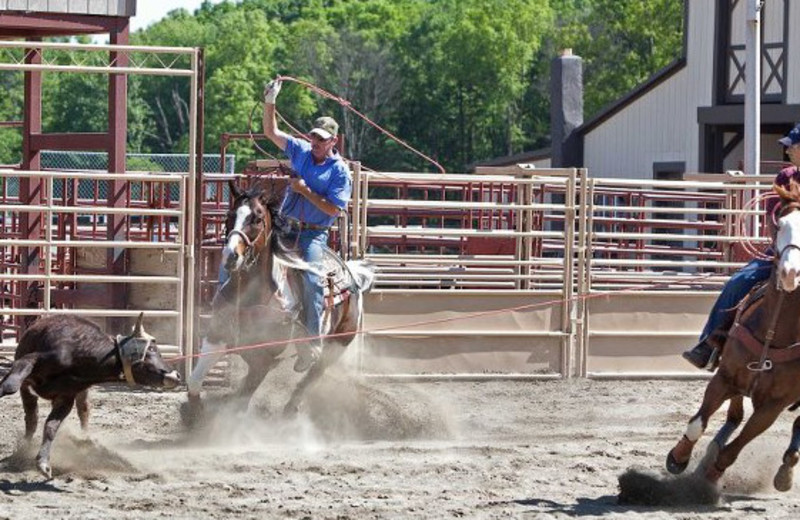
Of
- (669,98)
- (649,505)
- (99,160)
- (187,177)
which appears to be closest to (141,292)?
(187,177)

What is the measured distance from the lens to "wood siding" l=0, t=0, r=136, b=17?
14.4m

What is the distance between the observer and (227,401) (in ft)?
31.4

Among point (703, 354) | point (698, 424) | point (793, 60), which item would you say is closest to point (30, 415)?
point (698, 424)

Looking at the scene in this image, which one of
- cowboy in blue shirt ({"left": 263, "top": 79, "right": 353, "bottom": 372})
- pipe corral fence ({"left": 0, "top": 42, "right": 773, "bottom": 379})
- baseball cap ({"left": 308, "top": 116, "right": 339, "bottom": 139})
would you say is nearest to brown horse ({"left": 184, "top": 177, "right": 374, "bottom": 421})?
cowboy in blue shirt ({"left": 263, "top": 79, "right": 353, "bottom": 372})

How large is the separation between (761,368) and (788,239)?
738mm

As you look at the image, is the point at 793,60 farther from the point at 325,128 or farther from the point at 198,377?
the point at 198,377

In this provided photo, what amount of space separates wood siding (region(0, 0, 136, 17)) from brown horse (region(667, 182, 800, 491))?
8216mm

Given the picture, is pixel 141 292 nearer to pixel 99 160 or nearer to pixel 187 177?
pixel 187 177

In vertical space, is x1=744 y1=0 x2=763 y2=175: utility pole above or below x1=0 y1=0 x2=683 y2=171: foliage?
below

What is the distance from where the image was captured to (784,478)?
7.99m

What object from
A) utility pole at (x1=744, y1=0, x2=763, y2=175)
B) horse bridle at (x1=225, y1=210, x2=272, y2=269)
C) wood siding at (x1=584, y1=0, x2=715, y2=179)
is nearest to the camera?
horse bridle at (x1=225, y1=210, x2=272, y2=269)

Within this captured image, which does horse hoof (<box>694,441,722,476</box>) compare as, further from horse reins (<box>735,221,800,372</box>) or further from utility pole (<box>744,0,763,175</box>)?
utility pole (<box>744,0,763,175</box>)

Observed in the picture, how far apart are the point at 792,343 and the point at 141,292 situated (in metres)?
6.07

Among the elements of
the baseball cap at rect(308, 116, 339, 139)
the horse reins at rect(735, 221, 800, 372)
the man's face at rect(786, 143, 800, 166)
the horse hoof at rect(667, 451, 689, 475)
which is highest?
the baseball cap at rect(308, 116, 339, 139)
